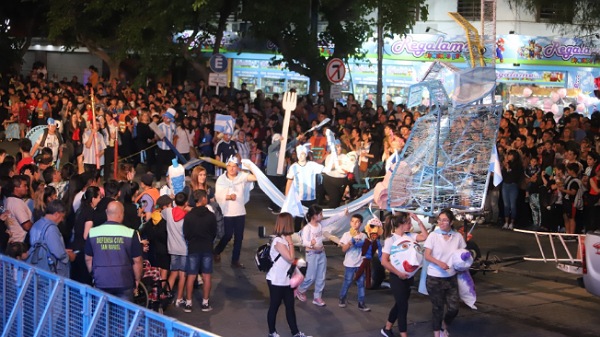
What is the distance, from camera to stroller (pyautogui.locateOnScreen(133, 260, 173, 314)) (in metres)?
11.4

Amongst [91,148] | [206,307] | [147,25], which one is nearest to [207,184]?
[206,307]

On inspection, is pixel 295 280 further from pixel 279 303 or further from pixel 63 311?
pixel 63 311

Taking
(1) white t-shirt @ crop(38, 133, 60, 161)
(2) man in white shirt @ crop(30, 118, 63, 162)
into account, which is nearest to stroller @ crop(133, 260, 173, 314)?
(2) man in white shirt @ crop(30, 118, 63, 162)

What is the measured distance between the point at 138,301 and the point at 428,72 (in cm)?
515

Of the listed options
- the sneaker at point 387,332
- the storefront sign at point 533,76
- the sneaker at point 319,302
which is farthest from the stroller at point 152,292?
the storefront sign at point 533,76

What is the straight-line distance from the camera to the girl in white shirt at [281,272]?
10883mm

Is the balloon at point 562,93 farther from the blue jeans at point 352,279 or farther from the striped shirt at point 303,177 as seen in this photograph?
the blue jeans at point 352,279

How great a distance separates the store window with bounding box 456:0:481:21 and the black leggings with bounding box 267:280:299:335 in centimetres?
2486

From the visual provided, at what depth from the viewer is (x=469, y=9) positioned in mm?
34844

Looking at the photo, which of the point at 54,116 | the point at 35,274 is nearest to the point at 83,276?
the point at 35,274

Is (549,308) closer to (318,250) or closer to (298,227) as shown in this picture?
(318,250)

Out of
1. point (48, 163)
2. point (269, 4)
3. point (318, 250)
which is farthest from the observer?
point (269, 4)

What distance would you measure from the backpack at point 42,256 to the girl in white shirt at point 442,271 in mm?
3961

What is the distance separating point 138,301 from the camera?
1137 centimetres
